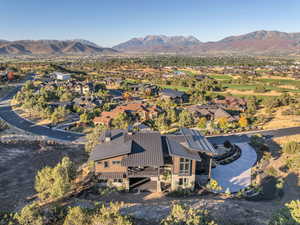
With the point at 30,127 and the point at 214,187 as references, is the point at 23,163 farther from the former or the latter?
the point at 214,187

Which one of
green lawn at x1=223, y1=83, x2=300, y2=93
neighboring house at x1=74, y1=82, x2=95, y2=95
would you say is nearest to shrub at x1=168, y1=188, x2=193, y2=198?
neighboring house at x1=74, y1=82, x2=95, y2=95

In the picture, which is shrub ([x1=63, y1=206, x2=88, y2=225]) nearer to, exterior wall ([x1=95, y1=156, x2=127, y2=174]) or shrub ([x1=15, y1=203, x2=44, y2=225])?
shrub ([x1=15, y1=203, x2=44, y2=225])

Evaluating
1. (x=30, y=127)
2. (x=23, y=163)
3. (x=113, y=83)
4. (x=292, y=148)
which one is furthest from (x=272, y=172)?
(x=113, y=83)

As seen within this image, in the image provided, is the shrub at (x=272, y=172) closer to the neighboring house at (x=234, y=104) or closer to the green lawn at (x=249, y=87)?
the neighboring house at (x=234, y=104)

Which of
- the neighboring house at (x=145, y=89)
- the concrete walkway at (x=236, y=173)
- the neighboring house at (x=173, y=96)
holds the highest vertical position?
the neighboring house at (x=145, y=89)

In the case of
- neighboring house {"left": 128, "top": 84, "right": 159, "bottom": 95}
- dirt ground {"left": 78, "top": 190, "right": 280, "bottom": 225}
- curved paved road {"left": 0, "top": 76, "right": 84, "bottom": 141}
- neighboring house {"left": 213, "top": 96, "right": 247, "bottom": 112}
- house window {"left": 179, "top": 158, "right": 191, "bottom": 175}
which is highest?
neighboring house {"left": 128, "top": 84, "right": 159, "bottom": 95}

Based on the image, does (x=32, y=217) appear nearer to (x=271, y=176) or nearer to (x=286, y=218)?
Answer: (x=286, y=218)

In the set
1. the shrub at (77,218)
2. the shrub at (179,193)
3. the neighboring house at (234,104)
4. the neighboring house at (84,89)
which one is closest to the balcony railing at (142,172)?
the shrub at (179,193)
